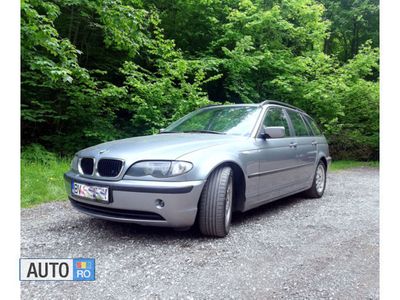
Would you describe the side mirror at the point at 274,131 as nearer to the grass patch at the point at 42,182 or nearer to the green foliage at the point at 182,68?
the grass patch at the point at 42,182

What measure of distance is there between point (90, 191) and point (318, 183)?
3.88m

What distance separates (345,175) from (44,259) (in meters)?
7.92

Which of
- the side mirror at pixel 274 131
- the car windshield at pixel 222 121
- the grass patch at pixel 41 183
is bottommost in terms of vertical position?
the grass patch at pixel 41 183

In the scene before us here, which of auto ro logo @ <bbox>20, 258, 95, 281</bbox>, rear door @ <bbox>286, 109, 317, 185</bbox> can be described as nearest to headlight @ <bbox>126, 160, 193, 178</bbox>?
auto ro logo @ <bbox>20, 258, 95, 281</bbox>

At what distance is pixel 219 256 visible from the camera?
2791 mm

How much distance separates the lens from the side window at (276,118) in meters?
4.29

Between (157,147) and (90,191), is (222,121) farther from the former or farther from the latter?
(90,191)

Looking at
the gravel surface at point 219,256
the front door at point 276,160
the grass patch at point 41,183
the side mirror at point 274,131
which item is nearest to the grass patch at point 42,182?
the grass patch at point 41,183

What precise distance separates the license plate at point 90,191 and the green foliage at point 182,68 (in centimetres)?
347

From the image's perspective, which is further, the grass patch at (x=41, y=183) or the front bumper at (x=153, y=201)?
the grass patch at (x=41, y=183)

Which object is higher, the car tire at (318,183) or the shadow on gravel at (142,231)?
the car tire at (318,183)

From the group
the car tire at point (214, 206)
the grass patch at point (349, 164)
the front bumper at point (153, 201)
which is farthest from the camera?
the grass patch at point (349, 164)

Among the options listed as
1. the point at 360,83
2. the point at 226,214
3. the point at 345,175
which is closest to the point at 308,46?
the point at 360,83

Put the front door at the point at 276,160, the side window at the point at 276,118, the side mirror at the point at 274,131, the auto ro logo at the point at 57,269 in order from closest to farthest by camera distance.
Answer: the auto ro logo at the point at 57,269
the side mirror at the point at 274,131
the front door at the point at 276,160
the side window at the point at 276,118
